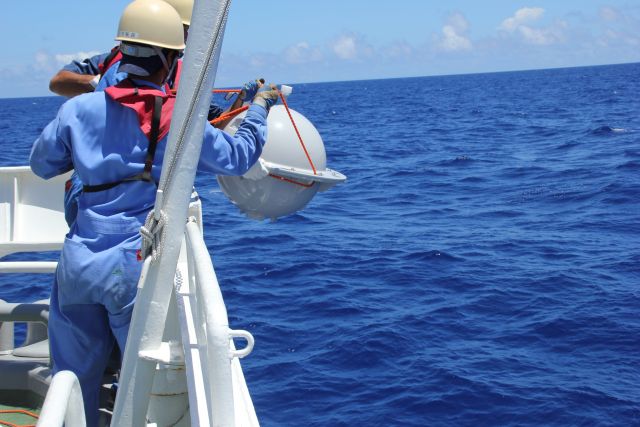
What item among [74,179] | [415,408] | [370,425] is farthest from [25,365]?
[415,408]

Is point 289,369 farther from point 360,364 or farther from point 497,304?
point 497,304

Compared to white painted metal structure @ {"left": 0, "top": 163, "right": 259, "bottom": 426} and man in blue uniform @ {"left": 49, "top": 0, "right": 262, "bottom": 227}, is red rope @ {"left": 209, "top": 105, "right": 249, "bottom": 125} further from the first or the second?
white painted metal structure @ {"left": 0, "top": 163, "right": 259, "bottom": 426}

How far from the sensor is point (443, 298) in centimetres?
895

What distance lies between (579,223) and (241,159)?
10502 mm

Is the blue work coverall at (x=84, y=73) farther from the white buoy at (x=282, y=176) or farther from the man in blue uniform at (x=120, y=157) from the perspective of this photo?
the white buoy at (x=282, y=176)

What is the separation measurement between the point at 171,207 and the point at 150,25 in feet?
1.96

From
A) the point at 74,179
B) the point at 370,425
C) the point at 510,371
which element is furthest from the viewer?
the point at 510,371

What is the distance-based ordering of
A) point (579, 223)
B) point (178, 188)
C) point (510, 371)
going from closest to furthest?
point (178, 188) → point (510, 371) → point (579, 223)

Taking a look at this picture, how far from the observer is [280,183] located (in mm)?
3738

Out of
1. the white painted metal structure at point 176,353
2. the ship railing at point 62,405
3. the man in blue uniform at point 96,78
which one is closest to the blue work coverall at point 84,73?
the man in blue uniform at point 96,78

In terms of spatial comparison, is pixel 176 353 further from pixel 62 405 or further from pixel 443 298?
pixel 443 298

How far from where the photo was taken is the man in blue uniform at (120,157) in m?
2.70

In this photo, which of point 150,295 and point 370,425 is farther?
point 370,425

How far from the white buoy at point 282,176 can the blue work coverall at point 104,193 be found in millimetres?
699
